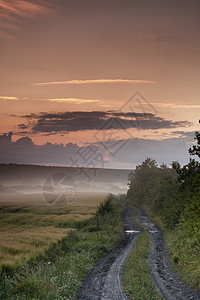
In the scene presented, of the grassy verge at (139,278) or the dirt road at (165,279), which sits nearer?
the grassy verge at (139,278)

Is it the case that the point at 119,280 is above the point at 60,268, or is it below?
below

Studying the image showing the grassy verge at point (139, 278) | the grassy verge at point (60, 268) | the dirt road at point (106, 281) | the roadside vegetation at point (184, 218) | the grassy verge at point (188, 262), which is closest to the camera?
the grassy verge at point (60, 268)

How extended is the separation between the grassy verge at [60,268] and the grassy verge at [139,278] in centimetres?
274

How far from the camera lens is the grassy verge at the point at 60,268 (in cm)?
1218

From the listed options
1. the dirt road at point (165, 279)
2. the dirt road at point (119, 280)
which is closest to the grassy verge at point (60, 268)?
the dirt road at point (119, 280)

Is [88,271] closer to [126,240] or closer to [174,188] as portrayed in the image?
[126,240]

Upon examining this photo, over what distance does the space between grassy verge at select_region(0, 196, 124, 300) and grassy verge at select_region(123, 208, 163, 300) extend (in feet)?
8.98

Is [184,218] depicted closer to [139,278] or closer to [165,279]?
[165,279]

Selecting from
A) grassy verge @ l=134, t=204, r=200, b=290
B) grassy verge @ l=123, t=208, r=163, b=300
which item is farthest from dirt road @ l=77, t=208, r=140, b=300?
grassy verge @ l=134, t=204, r=200, b=290

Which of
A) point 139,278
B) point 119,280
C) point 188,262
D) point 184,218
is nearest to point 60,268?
point 119,280

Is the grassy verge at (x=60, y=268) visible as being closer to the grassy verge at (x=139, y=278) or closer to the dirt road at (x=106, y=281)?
the dirt road at (x=106, y=281)

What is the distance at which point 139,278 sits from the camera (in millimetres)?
15805

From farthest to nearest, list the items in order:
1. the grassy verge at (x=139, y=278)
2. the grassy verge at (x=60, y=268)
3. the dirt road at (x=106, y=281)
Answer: the dirt road at (x=106, y=281)
the grassy verge at (x=139, y=278)
the grassy verge at (x=60, y=268)

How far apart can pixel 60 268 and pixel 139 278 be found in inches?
196
